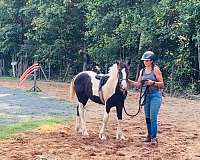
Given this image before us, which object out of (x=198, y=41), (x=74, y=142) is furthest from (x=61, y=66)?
(x=74, y=142)

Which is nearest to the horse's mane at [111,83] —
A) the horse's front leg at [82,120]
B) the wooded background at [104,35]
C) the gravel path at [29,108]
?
the horse's front leg at [82,120]

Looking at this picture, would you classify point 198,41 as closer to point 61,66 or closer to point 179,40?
point 179,40

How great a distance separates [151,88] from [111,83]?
2.72 ft

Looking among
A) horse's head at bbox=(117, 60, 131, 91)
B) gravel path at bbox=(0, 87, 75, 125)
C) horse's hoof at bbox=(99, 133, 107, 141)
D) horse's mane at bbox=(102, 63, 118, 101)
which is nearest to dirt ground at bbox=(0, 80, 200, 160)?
horse's hoof at bbox=(99, 133, 107, 141)

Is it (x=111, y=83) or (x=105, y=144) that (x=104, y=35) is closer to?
(x=111, y=83)

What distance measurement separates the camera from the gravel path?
12.2 meters

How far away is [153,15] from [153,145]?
13.8 m

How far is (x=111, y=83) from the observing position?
882cm

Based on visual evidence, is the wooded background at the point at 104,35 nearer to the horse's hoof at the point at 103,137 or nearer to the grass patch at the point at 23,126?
the grass patch at the point at 23,126

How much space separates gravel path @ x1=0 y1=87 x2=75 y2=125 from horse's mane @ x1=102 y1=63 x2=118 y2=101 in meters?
3.20

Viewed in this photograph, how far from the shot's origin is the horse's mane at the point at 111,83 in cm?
872

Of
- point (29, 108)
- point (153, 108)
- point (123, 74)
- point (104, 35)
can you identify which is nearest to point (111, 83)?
point (123, 74)

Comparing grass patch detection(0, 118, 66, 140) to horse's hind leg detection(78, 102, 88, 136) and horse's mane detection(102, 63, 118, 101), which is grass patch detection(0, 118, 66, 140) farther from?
horse's mane detection(102, 63, 118, 101)

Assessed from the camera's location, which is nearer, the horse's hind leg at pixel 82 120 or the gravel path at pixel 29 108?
the horse's hind leg at pixel 82 120
